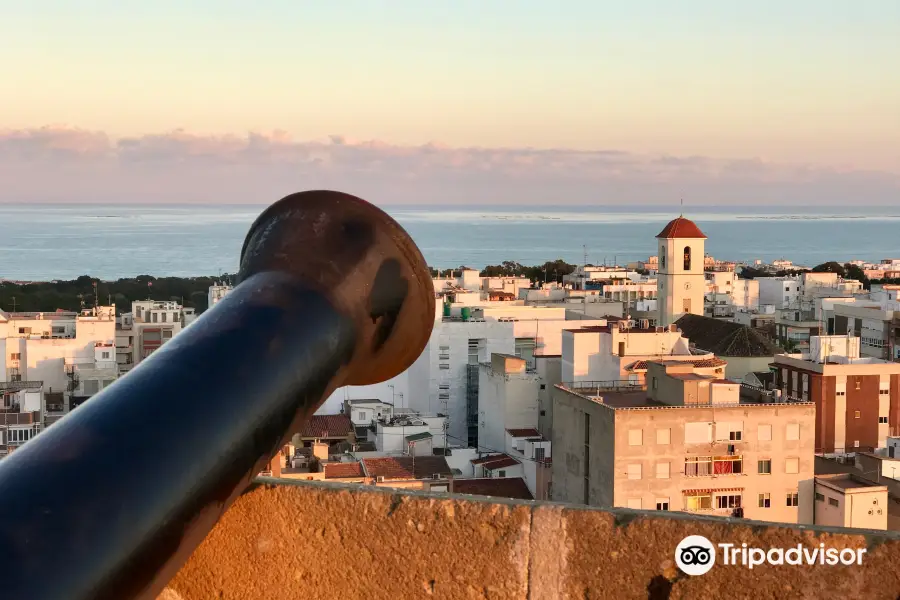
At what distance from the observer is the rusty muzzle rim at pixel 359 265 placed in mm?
2137

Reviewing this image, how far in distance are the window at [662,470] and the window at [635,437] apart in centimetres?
45

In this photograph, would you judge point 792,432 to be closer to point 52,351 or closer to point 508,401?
point 508,401

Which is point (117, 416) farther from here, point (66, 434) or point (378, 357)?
point (378, 357)

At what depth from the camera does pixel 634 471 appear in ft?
61.8

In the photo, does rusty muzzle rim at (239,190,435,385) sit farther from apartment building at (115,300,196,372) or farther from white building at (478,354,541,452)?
apartment building at (115,300,196,372)

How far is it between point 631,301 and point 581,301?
155 inches

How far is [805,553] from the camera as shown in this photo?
1916mm

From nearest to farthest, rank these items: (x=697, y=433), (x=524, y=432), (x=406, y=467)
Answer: (x=697, y=433) → (x=406, y=467) → (x=524, y=432)

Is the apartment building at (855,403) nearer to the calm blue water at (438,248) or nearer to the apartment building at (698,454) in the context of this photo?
the apartment building at (698,454)

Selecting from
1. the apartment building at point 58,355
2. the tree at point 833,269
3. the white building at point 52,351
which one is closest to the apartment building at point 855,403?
the apartment building at point 58,355

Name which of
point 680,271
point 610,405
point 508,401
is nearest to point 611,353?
point 508,401

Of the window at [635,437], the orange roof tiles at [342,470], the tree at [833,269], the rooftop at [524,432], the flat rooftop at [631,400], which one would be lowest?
the rooftop at [524,432]

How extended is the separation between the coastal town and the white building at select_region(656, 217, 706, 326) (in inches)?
2.4

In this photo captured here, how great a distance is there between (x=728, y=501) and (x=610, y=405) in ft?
7.85
